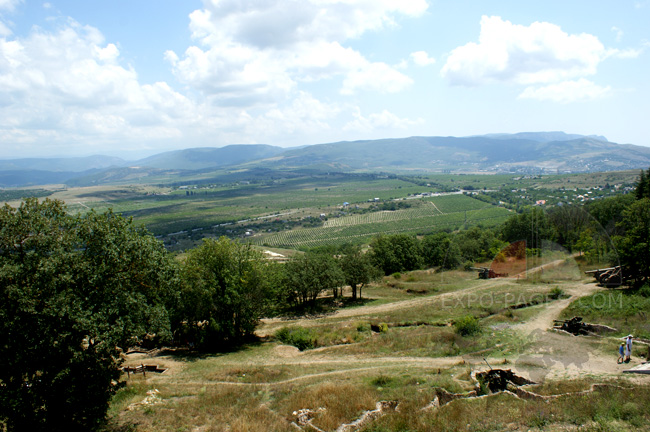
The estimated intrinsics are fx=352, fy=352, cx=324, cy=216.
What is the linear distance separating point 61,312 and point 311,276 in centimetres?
2742

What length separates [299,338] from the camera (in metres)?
26.6

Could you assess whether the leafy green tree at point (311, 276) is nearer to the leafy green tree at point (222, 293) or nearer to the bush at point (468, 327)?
the leafy green tree at point (222, 293)

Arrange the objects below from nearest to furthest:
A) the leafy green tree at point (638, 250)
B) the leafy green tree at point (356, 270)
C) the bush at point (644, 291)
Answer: the bush at point (644, 291) → the leafy green tree at point (638, 250) → the leafy green tree at point (356, 270)

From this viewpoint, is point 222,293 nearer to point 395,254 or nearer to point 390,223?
point 395,254

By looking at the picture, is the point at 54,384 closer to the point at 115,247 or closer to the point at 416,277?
the point at 115,247

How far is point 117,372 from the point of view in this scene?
13.2 meters

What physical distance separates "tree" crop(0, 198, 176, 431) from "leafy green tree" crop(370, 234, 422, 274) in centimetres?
4757

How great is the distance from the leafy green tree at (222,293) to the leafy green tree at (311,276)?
8843 mm

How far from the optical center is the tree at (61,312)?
11.2 m

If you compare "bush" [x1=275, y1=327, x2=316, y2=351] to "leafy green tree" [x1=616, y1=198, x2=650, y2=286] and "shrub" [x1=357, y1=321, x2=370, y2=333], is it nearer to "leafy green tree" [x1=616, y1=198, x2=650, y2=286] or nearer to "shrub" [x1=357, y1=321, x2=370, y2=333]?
"shrub" [x1=357, y1=321, x2=370, y2=333]

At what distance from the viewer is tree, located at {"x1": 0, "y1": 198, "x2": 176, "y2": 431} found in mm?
11156

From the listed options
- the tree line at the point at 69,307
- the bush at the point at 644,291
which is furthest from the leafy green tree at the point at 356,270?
the tree line at the point at 69,307

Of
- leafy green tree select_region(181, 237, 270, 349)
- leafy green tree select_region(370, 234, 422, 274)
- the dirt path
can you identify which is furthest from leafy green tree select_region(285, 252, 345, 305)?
leafy green tree select_region(370, 234, 422, 274)

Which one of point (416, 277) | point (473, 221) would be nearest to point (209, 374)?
point (416, 277)
